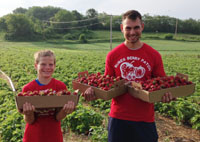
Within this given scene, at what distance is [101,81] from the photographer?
9.18 ft

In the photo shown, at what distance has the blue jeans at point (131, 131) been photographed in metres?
2.59

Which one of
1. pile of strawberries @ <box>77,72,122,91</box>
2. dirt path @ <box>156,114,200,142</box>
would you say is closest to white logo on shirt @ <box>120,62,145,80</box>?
pile of strawberries @ <box>77,72,122,91</box>

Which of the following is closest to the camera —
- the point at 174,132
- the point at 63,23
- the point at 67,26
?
the point at 174,132

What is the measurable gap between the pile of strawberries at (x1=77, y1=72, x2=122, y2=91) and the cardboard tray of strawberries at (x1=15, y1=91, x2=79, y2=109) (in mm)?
453

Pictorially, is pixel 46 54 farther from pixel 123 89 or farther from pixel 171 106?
pixel 171 106

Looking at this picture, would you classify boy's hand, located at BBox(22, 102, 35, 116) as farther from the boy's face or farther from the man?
the man

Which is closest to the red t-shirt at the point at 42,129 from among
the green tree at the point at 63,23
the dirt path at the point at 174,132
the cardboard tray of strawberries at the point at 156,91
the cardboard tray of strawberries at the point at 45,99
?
the cardboard tray of strawberries at the point at 45,99

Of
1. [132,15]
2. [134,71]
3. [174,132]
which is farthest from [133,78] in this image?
[174,132]

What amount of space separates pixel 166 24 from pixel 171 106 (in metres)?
72.4

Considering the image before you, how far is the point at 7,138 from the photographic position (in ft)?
14.2

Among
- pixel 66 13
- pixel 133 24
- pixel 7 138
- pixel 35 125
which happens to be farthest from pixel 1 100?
pixel 66 13

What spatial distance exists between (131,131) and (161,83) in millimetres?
726

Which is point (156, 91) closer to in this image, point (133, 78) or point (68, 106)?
point (133, 78)

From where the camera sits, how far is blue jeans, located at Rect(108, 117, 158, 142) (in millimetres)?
2586
